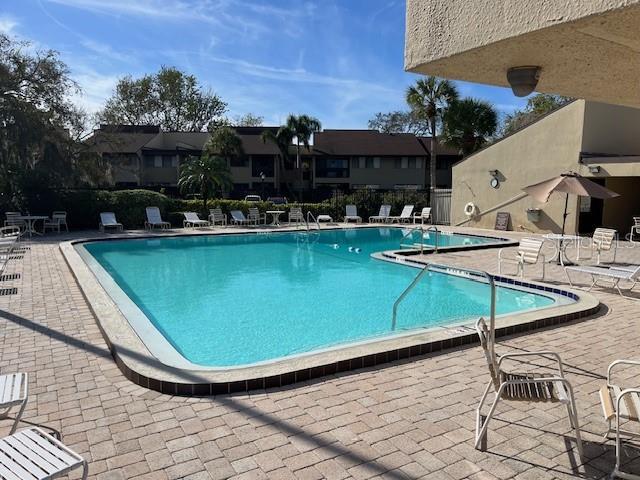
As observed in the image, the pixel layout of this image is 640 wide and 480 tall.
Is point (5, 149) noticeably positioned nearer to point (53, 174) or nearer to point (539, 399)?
point (53, 174)

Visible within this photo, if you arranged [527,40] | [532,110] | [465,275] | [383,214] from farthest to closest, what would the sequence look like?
[532,110] < [383,214] < [465,275] < [527,40]

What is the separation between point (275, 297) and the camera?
32.2 ft

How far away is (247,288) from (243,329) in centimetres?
307

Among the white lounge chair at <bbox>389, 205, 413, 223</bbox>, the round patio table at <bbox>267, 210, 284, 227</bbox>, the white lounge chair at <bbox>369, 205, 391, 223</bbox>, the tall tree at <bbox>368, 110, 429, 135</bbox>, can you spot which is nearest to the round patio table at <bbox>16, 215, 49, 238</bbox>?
the round patio table at <bbox>267, 210, 284, 227</bbox>

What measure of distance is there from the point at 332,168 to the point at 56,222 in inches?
988

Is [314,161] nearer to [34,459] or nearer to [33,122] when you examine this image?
[33,122]

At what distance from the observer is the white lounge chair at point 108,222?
64.1 feet

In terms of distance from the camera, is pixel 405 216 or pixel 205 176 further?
pixel 405 216

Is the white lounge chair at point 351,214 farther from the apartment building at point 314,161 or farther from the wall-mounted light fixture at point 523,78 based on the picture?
the wall-mounted light fixture at point 523,78

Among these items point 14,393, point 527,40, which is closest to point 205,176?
point 14,393

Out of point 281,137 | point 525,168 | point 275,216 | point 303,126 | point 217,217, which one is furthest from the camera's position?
point 281,137

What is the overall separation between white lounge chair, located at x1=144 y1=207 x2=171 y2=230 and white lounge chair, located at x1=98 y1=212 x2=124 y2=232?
1.16 metres

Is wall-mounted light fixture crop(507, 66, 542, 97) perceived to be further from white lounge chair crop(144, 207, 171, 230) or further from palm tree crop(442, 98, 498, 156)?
palm tree crop(442, 98, 498, 156)

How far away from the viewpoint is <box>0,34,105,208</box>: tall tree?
64.7 ft
